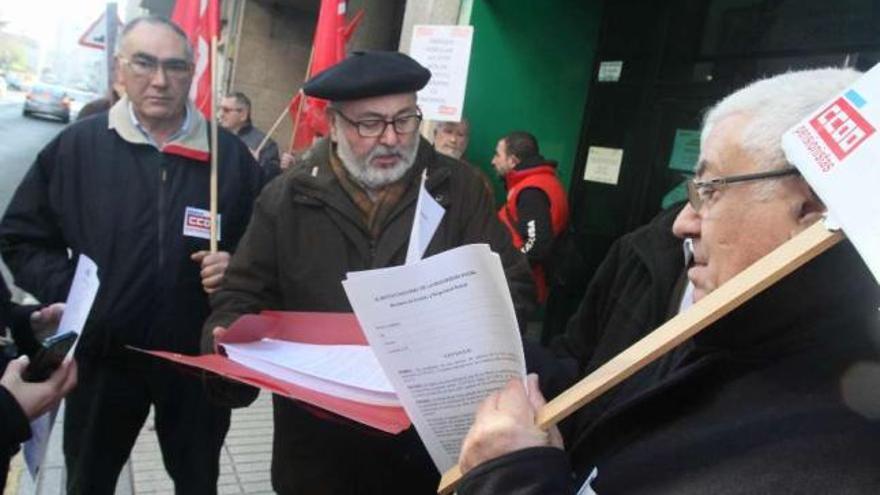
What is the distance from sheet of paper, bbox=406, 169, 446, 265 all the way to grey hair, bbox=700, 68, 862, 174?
100 cm

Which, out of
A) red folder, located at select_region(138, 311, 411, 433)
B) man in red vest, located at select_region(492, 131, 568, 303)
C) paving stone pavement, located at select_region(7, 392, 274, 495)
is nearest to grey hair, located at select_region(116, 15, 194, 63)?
red folder, located at select_region(138, 311, 411, 433)

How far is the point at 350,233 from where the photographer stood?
2088 mm

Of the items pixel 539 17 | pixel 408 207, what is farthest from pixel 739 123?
pixel 539 17

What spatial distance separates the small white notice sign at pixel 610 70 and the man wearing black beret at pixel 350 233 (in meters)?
3.85

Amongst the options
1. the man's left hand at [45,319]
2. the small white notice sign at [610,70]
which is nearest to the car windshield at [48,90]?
the small white notice sign at [610,70]

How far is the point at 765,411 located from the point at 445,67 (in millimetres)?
3799

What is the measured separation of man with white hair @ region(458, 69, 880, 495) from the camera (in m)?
0.91

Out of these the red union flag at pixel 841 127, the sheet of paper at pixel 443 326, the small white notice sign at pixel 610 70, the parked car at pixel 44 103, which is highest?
the small white notice sign at pixel 610 70

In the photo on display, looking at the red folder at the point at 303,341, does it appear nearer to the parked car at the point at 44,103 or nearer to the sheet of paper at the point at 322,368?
the sheet of paper at the point at 322,368

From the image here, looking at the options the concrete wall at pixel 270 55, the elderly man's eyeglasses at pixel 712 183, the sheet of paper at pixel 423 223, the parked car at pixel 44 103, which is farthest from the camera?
the parked car at pixel 44 103

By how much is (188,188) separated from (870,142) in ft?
7.55

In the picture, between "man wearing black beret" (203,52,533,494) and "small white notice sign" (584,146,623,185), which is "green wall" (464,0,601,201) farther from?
"man wearing black beret" (203,52,533,494)

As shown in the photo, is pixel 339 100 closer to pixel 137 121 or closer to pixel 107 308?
pixel 137 121

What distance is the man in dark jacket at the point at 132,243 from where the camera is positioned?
8.13 ft
